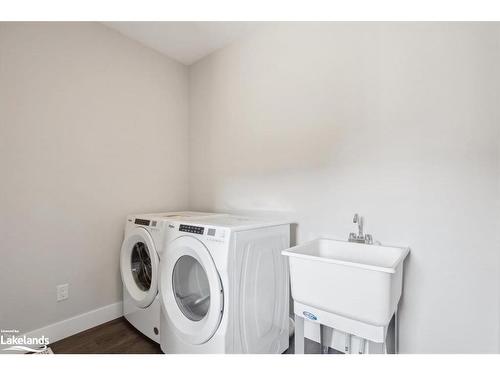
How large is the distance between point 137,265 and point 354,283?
1.63 meters

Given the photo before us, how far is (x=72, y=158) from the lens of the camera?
74.4 inches

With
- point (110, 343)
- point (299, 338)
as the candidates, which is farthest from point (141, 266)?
point (299, 338)

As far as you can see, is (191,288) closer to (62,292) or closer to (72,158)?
(62,292)

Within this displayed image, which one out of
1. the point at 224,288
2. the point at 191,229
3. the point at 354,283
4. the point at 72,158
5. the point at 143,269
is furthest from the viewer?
the point at 143,269

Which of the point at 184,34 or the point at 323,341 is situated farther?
the point at 184,34

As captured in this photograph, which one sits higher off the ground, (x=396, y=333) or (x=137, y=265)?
(x=137, y=265)

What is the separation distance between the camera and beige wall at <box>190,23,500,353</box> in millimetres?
1232

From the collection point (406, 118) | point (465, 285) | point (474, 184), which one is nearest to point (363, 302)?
point (465, 285)

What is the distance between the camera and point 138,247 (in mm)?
2008

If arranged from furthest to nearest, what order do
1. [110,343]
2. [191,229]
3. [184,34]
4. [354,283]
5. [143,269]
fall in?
[184,34] < [143,269] < [110,343] < [191,229] < [354,283]

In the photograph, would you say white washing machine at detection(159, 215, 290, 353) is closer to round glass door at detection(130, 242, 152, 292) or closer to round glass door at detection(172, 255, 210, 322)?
round glass door at detection(172, 255, 210, 322)

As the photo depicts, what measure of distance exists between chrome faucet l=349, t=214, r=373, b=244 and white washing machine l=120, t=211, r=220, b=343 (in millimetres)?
1156

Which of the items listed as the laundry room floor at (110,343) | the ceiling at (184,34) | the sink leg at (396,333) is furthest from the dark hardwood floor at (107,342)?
the ceiling at (184,34)

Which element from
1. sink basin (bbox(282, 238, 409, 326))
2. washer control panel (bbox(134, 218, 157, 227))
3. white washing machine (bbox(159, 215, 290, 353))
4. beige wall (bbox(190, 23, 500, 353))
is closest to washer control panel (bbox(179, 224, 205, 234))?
white washing machine (bbox(159, 215, 290, 353))
